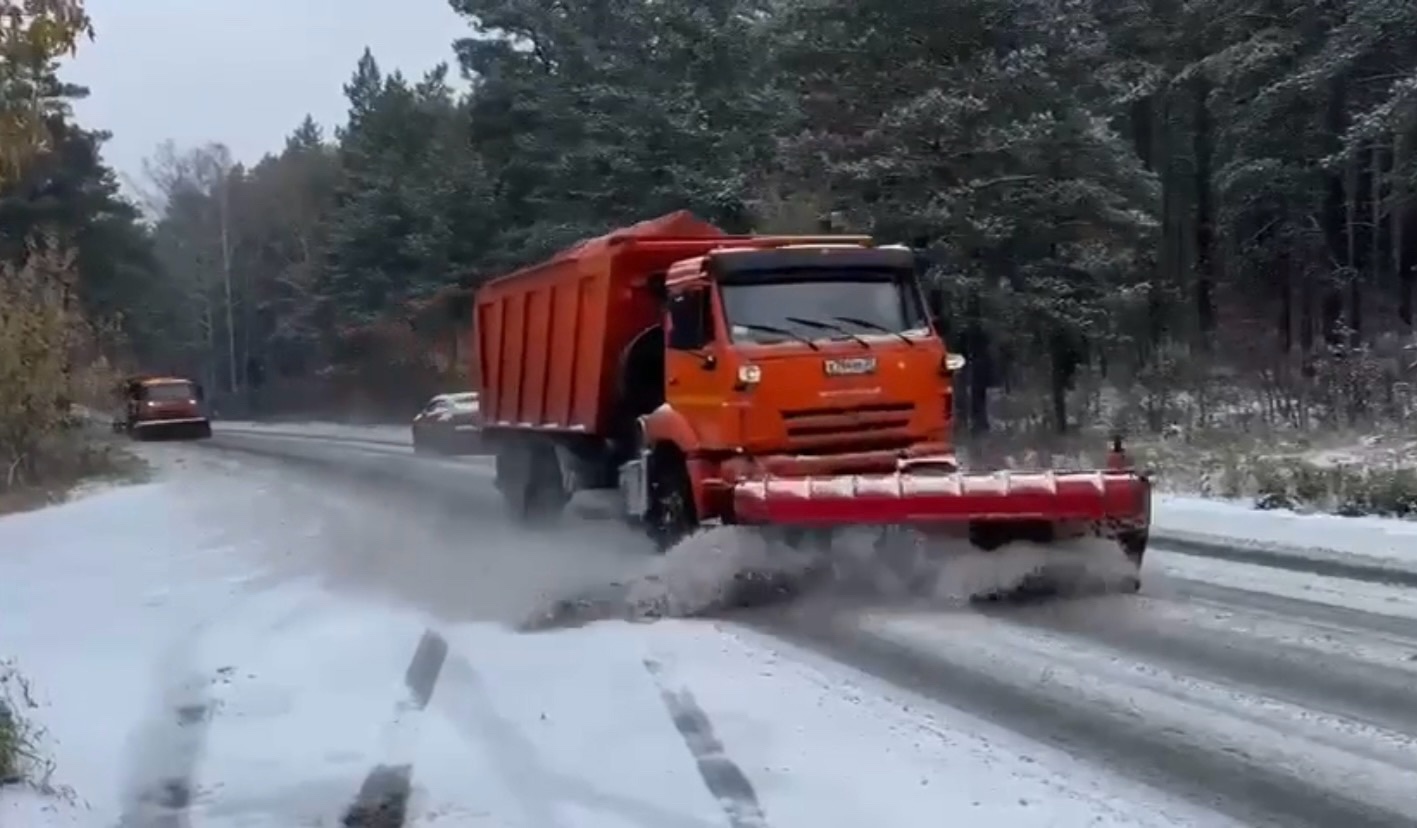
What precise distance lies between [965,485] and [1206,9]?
35714 mm

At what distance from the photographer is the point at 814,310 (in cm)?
1418

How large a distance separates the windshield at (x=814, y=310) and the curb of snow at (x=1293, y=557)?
3.62m

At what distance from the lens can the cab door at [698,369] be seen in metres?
13.7

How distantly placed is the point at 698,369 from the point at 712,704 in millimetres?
5495

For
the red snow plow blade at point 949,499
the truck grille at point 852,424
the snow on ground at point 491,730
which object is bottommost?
the snow on ground at point 491,730

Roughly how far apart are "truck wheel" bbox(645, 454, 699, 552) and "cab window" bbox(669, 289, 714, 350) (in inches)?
37.0

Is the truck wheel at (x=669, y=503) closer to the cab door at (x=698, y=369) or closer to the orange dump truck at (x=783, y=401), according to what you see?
the orange dump truck at (x=783, y=401)

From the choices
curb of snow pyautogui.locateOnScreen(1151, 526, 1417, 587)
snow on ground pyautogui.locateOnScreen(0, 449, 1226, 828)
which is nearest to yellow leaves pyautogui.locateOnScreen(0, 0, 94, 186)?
snow on ground pyautogui.locateOnScreen(0, 449, 1226, 828)

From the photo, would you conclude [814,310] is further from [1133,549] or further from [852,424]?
[1133,549]

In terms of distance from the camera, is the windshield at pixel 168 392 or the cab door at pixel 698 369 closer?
the cab door at pixel 698 369

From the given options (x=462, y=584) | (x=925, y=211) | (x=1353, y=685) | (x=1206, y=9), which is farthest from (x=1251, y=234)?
(x=1353, y=685)

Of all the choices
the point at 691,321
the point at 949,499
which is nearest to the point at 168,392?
the point at 691,321

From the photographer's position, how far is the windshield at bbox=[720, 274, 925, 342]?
14.0 m

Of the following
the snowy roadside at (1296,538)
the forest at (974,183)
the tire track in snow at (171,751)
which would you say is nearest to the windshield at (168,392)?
the forest at (974,183)
